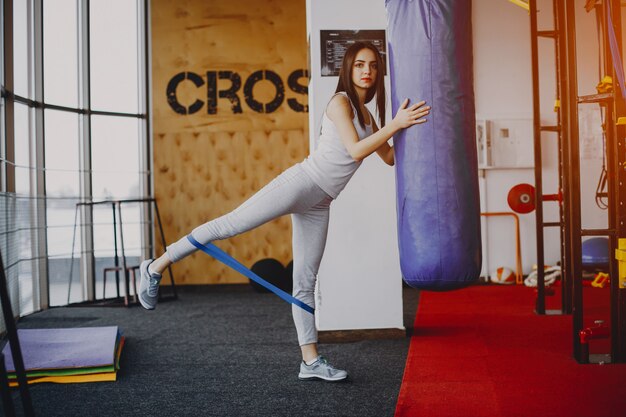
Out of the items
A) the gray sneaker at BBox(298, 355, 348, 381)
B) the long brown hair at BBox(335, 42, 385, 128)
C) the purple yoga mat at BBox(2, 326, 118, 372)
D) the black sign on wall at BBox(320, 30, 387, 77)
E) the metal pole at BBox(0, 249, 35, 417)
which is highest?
the black sign on wall at BBox(320, 30, 387, 77)

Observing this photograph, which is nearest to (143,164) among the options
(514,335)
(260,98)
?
(260,98)

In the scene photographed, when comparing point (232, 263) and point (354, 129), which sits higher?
point (354, 129)

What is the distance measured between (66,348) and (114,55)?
13.1 feet

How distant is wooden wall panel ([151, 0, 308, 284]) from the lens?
6.88 m

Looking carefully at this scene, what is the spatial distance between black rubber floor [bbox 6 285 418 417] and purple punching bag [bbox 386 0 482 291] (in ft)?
2.15

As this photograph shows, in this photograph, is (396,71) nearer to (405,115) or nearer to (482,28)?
(405,115)

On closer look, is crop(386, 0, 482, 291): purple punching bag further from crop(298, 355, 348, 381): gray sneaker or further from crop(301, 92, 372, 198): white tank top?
crop(298, 355, 348, 381): gray sneaker

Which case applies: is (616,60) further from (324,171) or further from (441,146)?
(324,171)

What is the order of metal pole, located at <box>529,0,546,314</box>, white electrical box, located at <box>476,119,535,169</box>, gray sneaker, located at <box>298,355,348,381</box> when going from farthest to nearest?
white electrical box, located at <box>476,119,535,169</box> < metal pole, located at <box>529,0,546,314</box> < gray sneaker, located at <box>298,355,348,381</box>

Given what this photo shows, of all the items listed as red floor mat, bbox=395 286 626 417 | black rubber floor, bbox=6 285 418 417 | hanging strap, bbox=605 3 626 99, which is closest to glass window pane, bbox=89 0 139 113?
black rubber floor, bbox=6 285 418 417

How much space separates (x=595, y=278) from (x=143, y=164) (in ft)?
15.9

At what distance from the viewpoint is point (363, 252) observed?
12.9ft

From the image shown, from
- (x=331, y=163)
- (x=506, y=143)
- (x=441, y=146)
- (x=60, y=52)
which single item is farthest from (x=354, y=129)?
(x=506, y=143)

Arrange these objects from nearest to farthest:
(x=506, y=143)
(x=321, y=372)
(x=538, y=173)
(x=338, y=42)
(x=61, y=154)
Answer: (x=321, y=372)
(x=338, y=42)
(x=538, y=173)
(x=61, y=154)
(x=506, y=143)
